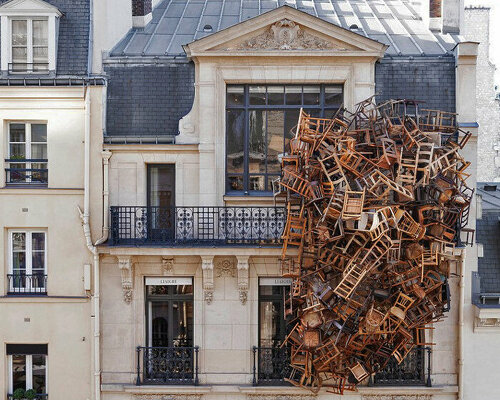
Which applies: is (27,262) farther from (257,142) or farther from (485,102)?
(485,102)

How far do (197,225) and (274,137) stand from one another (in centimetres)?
274

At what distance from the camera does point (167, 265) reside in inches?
599

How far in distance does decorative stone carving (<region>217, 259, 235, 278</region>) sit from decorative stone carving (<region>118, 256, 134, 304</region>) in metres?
1.99

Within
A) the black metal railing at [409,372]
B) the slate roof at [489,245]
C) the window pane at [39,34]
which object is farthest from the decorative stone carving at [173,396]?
the window pane at [39,34]

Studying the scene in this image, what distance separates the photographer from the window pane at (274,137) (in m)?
15.4

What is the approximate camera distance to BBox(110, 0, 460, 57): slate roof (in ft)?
53.1

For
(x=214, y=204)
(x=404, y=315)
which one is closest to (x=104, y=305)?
(x=214, y=204)

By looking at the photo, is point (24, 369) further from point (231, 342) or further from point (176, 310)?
point (231, 342)

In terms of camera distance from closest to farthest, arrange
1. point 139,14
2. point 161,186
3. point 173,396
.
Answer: point 173,396 → point 161,186 → point 139,14

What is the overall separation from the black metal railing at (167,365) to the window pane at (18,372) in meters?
2.71

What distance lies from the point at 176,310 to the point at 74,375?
274cm

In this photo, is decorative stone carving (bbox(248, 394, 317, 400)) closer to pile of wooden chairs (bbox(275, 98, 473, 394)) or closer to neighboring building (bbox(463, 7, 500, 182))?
pile of wooden chairs (bbox(275, 98, 473, 394))

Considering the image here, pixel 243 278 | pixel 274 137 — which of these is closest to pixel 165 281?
pixel 243 278

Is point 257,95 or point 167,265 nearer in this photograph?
point 167,265
